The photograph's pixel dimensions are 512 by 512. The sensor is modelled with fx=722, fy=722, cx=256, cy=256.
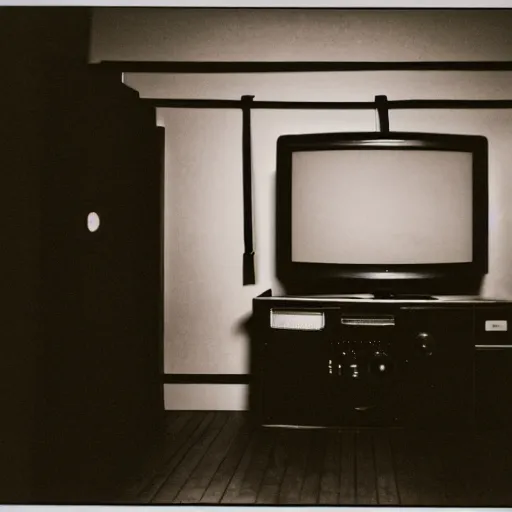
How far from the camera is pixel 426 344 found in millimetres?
2580

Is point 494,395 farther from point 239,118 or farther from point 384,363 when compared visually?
point 239,118

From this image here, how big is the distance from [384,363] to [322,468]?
49cm

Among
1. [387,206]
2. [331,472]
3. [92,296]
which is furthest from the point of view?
[387,206]

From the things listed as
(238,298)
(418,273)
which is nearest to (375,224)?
Answer: (418,273)

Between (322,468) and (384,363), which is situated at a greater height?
(384,363)

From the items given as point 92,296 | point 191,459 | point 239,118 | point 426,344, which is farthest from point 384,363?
point 239,118

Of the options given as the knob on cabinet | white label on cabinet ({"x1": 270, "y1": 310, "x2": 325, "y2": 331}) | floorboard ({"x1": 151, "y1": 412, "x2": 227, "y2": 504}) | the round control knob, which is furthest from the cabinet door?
floorboard ({"x1": 151, "y1": 412, "x2": 227, "y2": 504})

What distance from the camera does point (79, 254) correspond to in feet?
7.39

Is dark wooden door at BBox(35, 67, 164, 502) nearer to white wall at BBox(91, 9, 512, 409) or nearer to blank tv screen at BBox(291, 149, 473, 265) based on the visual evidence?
white wall at BBox(91, 9, 512, 409)

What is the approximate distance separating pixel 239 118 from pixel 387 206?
30.4 inches

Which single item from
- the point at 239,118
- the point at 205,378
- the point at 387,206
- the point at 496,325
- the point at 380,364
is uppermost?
the point at 239,118

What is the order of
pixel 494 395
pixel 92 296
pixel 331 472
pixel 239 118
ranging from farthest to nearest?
pixel 239 118 → pixel 494 395 → pixel 92 296 → pixel 331 472

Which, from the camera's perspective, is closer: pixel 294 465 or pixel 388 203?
pixel 294 465

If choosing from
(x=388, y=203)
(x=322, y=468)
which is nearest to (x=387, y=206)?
(x=388, y=203)
